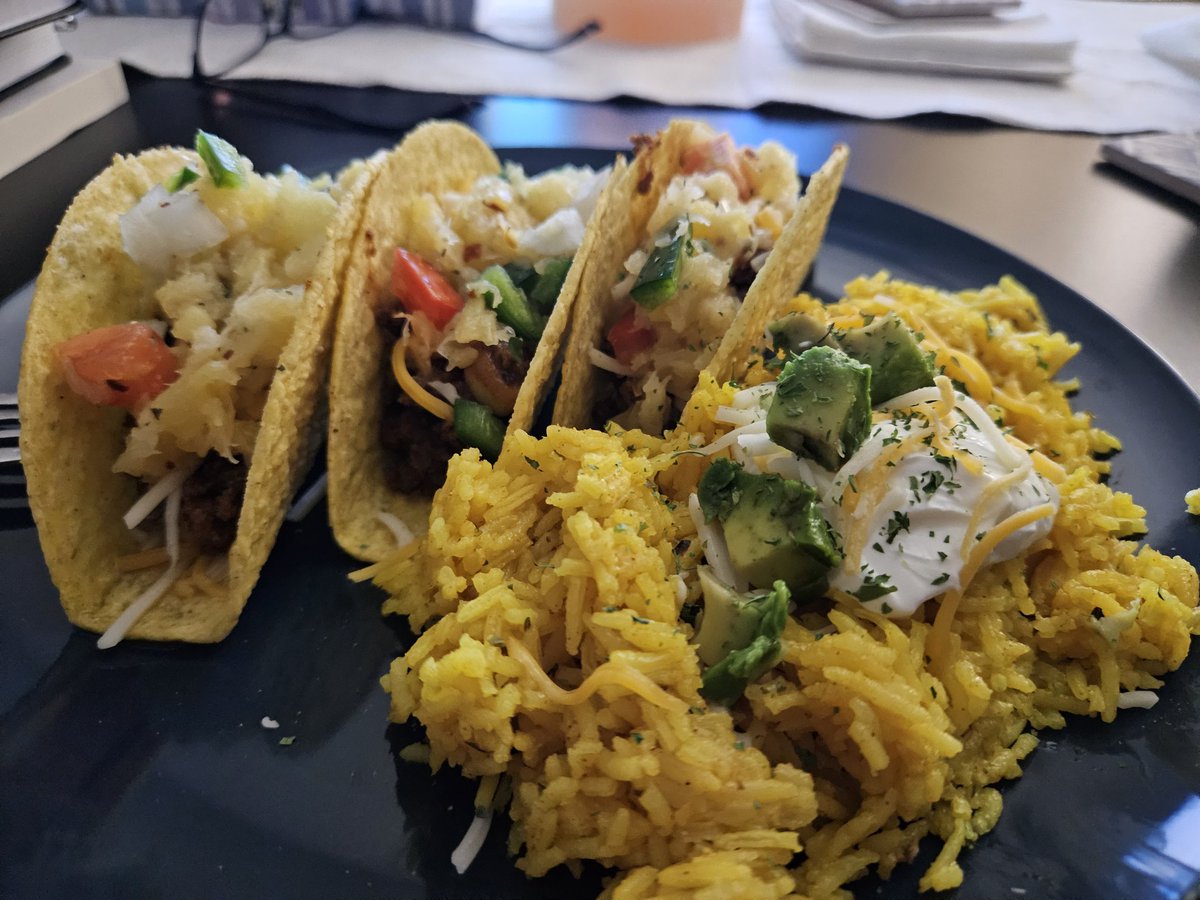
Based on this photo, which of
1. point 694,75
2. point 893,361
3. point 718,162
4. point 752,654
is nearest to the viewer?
point 752,654

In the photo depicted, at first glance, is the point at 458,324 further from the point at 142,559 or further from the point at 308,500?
the point at 142,559

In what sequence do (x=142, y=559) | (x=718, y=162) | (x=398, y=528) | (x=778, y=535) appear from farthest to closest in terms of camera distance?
(x=718, y=162) → (x=398, y=528) → (x=142, y=559) → (x=778, y=535)

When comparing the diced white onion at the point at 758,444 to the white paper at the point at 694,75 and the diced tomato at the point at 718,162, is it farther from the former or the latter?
the white paper at the point at 694,75

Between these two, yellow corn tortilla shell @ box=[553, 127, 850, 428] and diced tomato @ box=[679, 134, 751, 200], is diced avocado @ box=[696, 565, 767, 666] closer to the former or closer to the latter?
yellow corn tortilla shell @ box=[553, 127, 850, 428]

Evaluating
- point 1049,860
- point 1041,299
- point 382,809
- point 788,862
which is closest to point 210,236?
point 382,809

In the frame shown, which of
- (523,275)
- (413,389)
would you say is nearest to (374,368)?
(413,389)

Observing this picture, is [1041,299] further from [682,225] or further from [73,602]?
[73,602]

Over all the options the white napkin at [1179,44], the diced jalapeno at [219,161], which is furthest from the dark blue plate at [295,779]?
the white napkin at [1179,44]
